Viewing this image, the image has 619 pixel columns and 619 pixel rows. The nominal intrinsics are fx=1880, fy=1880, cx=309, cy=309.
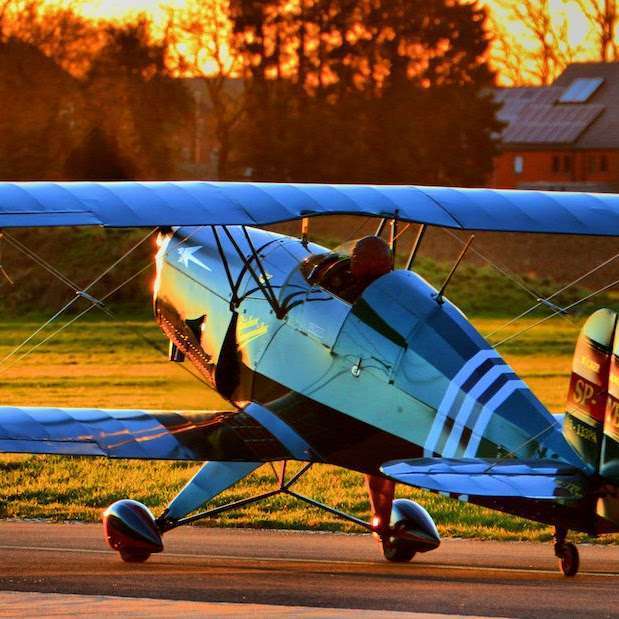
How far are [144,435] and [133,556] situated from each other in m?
0.78

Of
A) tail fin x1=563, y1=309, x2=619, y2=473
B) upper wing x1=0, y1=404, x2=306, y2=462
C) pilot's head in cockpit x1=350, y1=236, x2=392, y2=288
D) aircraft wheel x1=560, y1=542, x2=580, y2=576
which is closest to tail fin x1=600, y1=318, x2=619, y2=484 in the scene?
tail fin x1=563, y1=309, x2=619, y2=473

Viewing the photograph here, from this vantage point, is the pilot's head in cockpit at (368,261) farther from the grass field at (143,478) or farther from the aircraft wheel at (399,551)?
→ the grass field at (143,478)

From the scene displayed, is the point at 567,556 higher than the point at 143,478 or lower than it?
higher

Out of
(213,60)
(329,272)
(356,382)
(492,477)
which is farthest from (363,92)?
(492,477)

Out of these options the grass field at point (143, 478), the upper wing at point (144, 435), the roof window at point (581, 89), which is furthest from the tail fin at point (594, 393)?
the roof window at point (581, 89)

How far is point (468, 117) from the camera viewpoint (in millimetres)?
45844

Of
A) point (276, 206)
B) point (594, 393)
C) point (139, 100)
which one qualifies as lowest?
point (594, 393)

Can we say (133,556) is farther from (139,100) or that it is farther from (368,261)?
(139,100)

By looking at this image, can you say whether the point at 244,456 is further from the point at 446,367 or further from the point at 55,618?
the point at 55,618

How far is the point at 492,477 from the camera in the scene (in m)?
9.61

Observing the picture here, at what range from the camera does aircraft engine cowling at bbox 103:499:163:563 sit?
A: 11789 mm

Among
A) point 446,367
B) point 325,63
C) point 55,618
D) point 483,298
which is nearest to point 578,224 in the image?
point 446,367

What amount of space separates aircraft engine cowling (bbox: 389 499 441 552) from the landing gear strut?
55.3 inches

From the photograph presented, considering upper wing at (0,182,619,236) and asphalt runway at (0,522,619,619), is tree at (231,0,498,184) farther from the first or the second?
upper wing at (0,182,619,236)
